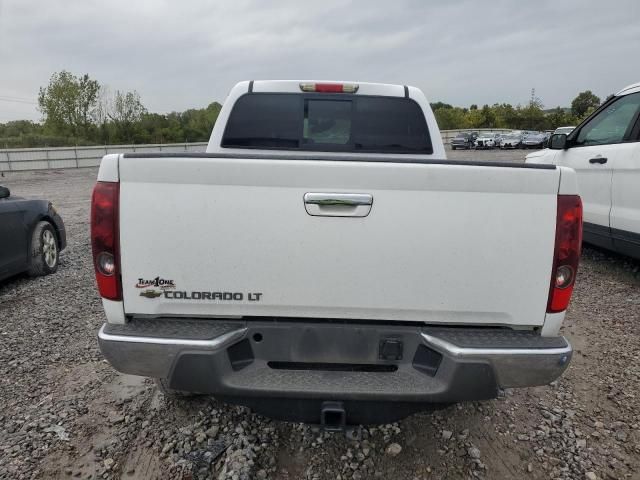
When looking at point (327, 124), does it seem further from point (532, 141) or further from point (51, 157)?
point (532, 141)

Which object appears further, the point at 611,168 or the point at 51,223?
the point at 51,223

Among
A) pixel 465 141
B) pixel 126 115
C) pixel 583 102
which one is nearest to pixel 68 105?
pixel 126 115

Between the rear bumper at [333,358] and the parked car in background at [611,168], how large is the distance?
3.66 meters

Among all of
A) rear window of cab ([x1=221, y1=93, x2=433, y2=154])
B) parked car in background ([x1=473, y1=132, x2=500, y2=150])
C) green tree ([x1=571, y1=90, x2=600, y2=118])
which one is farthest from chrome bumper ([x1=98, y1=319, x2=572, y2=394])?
green tree ([x1=571, y1=90, x2=600, y2=118])

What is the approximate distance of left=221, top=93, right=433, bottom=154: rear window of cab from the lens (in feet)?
13.1

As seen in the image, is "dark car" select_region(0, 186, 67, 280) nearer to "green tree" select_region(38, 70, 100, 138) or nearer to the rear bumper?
the rear bumper

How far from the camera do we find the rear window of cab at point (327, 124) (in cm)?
399

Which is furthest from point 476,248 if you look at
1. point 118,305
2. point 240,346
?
point 118,305

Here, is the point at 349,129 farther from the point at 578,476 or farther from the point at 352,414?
the point at 578,476

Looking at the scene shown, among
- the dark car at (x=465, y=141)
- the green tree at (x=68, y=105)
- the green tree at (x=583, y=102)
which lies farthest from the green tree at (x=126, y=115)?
the green tree at (x=583, y=102)

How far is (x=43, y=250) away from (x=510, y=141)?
4083cm

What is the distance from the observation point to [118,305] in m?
2.12

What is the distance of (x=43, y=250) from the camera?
567 centimetres

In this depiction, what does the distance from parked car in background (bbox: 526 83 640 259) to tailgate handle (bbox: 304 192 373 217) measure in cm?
414
